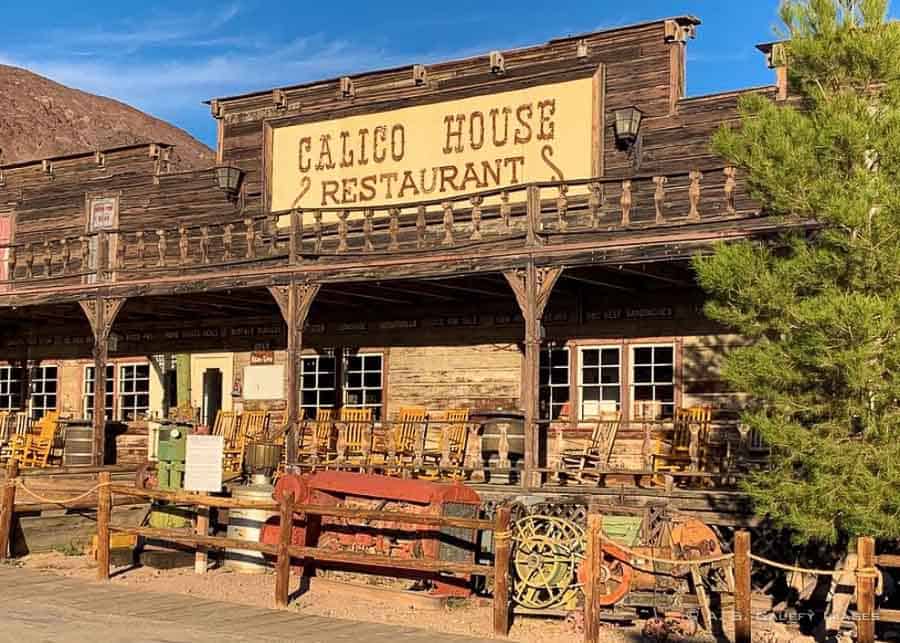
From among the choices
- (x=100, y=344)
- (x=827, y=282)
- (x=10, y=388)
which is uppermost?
(x=827, y=282)

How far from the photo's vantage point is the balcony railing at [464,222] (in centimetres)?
1509

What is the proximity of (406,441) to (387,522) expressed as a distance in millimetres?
5206

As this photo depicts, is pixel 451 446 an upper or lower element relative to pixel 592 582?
upper

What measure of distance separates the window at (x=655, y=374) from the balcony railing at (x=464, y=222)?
192 cm

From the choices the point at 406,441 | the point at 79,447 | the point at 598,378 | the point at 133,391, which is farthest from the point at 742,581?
the point at 133,391

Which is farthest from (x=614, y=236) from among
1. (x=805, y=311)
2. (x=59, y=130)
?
(x=59, y=130)

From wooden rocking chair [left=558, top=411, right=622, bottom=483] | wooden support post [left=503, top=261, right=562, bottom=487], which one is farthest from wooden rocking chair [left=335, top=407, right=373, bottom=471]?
wooden support post [left=503, top=261, right=562, bottom=487]

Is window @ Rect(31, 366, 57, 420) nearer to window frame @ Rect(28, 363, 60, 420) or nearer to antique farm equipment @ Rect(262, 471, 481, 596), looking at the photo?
window frame @ Rect(28, 363, 60, 420)

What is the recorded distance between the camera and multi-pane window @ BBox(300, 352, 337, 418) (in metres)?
20.5

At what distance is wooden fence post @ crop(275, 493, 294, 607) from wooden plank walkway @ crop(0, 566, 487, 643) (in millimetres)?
280

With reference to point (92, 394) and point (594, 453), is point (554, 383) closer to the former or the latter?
point (594, 453)

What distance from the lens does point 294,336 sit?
17078mm

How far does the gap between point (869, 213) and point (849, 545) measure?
289 cm

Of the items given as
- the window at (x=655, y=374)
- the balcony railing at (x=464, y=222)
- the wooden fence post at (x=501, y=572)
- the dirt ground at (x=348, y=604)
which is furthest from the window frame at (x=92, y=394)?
the wooden fence post at (x=501, y=572)
